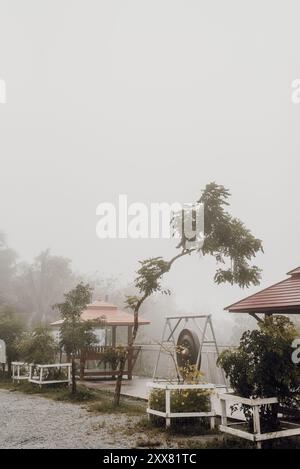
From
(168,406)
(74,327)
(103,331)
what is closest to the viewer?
(168,406)

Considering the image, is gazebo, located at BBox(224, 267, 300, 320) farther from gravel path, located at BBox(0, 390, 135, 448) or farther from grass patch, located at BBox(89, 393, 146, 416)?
gravel path, located at BBox(0, 390, 135, 448)

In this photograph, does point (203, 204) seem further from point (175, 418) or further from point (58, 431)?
point (58, 431)

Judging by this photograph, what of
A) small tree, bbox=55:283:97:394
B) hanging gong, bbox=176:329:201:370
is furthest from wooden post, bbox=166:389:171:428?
small tree, bbox=55:283:97:394

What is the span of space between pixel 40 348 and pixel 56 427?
7.52 meters

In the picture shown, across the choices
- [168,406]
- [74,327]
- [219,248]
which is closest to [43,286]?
[74,327]

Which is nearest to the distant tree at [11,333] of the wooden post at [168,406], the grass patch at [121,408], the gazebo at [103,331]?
the gazebo at [103,331]

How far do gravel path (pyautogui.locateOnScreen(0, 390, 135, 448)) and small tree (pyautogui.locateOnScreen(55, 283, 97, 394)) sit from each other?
5.61ft

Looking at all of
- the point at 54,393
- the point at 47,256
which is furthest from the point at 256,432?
the point at 47,256

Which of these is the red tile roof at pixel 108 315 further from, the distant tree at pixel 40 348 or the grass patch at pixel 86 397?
the grass patch at pixel 86 397

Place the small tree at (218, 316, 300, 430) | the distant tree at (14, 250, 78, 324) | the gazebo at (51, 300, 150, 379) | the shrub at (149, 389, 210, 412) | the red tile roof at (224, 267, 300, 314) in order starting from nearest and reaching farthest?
the small tree at (218, 316, 300, 430) → the shrub at (149, 389, 210, 412) → the red tile roof at (224, 267, 300, 314) → the gazebo at (51, 300, 150, 379) → the distant tree at (14, 250, 78, 324)

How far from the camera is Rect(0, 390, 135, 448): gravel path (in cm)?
737

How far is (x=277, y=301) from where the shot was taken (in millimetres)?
10641

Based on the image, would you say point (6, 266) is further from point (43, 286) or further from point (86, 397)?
point (86, 397)

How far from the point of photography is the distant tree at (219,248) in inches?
410
